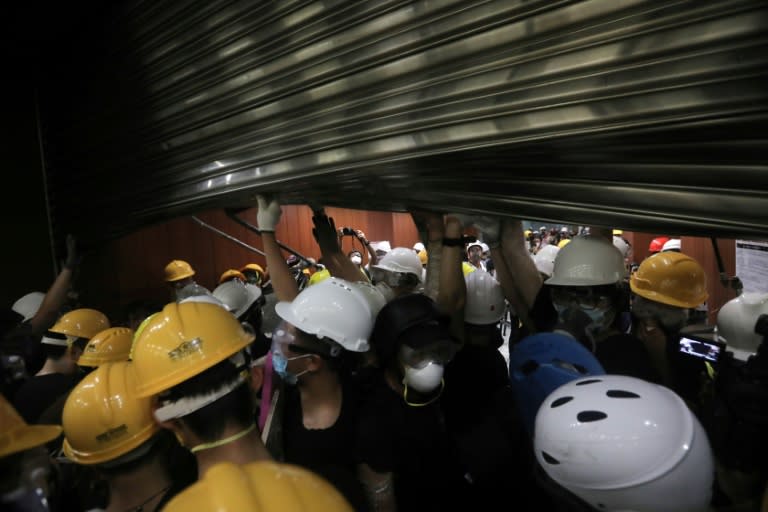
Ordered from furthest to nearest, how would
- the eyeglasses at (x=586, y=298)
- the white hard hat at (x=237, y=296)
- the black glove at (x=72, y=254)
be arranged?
1. the white hard hat at (x=237, y=296)
2. the black glove at (x=72, y=254)
3. the eyeglasses at (x=586, y=298)

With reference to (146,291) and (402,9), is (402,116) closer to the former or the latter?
(402,9)

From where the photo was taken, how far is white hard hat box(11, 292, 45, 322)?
123 inches

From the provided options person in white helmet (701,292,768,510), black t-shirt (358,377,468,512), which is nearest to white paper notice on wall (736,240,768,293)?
person in white helmet (701,292,768,510)

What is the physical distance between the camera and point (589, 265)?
220 cm

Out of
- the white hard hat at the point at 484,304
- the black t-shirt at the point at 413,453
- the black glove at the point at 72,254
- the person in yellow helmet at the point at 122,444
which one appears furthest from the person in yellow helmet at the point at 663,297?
the black glove at the point at 72,254

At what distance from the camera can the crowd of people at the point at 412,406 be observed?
110 centimetres

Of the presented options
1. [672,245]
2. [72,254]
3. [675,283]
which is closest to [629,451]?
[675,283]

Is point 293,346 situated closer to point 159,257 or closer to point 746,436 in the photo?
point 746,436

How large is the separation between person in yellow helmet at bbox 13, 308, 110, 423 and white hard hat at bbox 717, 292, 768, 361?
3725 millimetres

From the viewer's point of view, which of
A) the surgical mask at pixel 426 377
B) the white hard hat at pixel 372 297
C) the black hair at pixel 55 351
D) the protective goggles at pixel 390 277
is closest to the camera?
the surgical mask at pixel 426 377

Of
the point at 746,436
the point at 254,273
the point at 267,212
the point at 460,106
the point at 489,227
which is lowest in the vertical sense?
the point at 254,273

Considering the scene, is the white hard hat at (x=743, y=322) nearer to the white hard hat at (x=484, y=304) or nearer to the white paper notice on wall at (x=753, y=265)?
the white hard hat at (x=484, y=304)

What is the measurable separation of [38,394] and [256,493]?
7.35 ft

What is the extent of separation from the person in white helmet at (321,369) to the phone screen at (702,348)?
5.47ft
